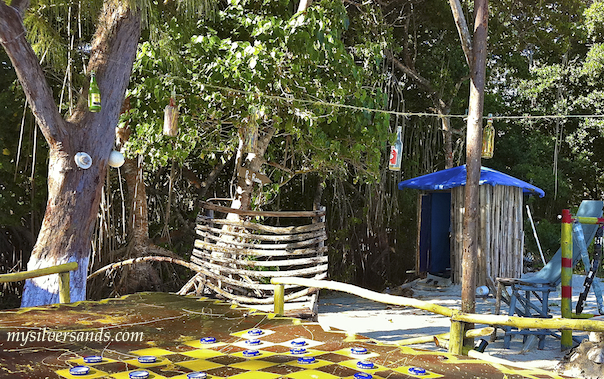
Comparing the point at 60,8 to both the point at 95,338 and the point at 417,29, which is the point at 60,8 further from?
the point at 417,29

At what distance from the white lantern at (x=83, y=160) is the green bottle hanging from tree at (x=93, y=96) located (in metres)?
0.33

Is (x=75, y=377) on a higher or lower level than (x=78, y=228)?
lower

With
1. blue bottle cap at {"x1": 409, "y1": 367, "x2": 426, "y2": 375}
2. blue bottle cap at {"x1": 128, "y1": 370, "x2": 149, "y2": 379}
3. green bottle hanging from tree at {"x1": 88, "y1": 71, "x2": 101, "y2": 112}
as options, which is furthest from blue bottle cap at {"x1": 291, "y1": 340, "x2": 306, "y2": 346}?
green bottle hanging from tree at {"x1": 88, "y1": 71, "x2": 101, "y2": 112}

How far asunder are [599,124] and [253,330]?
8.59 metres

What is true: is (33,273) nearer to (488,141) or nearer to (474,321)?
(474,321)

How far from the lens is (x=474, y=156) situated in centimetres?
427

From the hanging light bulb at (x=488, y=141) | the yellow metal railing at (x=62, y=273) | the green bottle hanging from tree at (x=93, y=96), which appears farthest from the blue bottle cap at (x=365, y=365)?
the hanging light bulb at (x=488, y=141)

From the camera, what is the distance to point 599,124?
30.6 feet

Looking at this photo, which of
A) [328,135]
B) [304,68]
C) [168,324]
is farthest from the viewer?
[328,135]

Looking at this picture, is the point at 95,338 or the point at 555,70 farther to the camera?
the point at 555,70

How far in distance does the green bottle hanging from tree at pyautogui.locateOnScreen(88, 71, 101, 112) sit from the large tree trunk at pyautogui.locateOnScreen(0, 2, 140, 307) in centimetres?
19

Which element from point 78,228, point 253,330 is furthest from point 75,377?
point 78,228

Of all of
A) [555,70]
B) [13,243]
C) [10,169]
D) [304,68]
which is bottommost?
[13,243]

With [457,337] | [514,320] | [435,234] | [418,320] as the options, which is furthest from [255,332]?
[435,234]
